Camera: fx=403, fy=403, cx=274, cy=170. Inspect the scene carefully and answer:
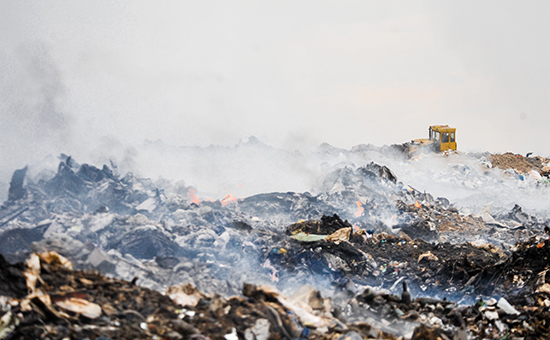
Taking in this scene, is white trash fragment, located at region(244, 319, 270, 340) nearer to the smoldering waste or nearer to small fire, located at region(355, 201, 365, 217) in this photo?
the smoldering waste

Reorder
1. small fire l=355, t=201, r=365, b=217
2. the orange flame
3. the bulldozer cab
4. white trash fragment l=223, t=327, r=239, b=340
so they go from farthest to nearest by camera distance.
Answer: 1. the bulldozer cab
2. the orange flame
3. small fire l=355, t=201, r=365, b=217
4. white trash fragment l=223, t=327, r=239, b=340

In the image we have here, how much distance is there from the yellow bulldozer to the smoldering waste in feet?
22.2

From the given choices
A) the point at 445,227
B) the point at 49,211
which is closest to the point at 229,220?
the point at 49,211

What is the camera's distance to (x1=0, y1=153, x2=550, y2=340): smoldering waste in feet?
14.2

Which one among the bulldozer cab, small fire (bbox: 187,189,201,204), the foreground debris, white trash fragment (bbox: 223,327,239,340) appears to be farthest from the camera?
the bulldozer cab

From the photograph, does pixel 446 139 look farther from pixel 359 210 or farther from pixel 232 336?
pixel 232 336

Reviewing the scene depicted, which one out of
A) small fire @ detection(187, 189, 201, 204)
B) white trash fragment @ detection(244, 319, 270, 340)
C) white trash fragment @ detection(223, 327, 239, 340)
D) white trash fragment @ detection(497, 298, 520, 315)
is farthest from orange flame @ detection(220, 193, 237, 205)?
white trash fragment @ detection(497, 298, 520, 315)

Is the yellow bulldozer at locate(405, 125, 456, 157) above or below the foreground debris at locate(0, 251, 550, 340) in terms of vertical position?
above

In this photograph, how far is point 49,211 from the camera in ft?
26.9

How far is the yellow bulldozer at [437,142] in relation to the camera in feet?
61.5

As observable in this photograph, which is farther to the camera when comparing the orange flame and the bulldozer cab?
the bulldozer cab

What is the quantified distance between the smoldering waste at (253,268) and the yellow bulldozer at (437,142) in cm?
678

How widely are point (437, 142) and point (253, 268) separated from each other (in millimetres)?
14620

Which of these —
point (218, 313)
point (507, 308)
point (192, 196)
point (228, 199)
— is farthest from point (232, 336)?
point (228, 199)
